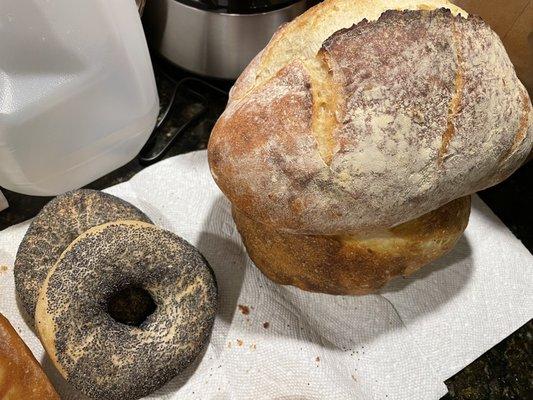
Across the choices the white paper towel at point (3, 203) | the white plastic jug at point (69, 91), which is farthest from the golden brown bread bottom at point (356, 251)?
the white paper towel at point (3, 203)

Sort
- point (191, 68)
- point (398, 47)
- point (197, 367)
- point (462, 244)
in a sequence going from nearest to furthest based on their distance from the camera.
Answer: point (398, 47)
point (197, 367)
point (462, 244)
point (191, 68)

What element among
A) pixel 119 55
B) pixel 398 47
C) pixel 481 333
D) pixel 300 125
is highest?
pixel 398 47

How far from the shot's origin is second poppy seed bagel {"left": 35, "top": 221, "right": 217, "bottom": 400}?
0.76m

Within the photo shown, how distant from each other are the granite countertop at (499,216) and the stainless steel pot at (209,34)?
0.07 meters

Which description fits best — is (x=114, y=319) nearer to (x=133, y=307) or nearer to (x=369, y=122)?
(x=133, y=307)

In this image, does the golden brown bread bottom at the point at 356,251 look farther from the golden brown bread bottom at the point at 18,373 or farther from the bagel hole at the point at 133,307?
the golden brown bread bottom at the point at 18,373

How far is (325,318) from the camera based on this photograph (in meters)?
0.90

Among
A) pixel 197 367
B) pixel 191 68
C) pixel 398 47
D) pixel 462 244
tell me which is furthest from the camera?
pixel 191 68

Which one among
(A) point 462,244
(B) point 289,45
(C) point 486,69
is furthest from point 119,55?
(A) point 462,244

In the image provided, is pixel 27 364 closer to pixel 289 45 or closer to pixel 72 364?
pixel 72 364

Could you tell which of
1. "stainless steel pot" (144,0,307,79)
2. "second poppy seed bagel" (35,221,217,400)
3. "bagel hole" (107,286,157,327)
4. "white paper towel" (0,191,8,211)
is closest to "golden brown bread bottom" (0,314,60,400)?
"second poppy seed bagel" (35,221,217,400)

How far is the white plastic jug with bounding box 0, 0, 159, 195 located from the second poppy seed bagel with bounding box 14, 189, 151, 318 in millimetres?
115

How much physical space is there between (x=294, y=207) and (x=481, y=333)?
0.44m

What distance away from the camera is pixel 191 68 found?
42.6 inches
